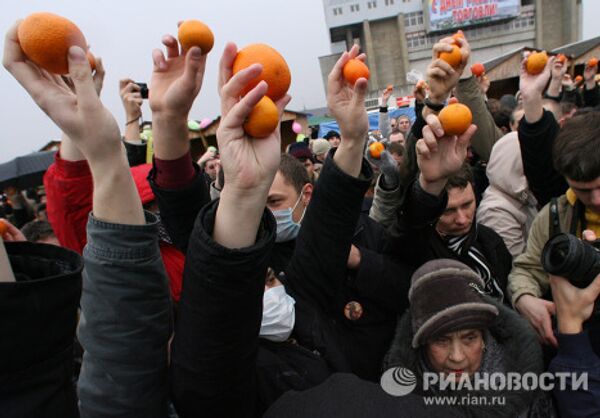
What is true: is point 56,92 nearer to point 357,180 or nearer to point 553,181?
point 357,180

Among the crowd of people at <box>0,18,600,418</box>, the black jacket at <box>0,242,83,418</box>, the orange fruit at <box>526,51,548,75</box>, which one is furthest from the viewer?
the orange fruit at <box>526,51,548,75</box>

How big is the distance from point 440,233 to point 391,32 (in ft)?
169

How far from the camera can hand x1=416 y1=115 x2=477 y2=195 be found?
1494 mm

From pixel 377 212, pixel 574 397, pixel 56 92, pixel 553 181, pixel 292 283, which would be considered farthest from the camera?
pixel 377 212

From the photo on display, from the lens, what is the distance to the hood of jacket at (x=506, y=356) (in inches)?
52.8

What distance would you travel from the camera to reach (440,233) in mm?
2051

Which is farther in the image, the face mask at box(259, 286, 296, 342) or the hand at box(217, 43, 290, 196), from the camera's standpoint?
the face mask at box(259, 286, 296, 342)

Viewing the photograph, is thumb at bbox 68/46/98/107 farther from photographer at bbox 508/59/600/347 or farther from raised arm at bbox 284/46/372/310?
photographer at bbox 508/59/600/347

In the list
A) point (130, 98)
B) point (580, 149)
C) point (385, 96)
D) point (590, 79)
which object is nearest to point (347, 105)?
point (580, 149)

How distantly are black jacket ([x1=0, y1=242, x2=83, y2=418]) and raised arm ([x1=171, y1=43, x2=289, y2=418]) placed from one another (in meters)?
0.21

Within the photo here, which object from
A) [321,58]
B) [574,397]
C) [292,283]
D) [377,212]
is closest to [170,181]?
[292,283]

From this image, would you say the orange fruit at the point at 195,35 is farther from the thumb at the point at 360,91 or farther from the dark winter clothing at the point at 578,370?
the dark winter clothing at the point at 578,370

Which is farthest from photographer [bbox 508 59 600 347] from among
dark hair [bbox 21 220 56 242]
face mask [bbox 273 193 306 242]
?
dark hair [bbox 21 220 56 242]

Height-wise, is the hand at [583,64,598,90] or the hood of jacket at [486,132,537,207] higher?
the hood of jacket at [486,132,537,207]
